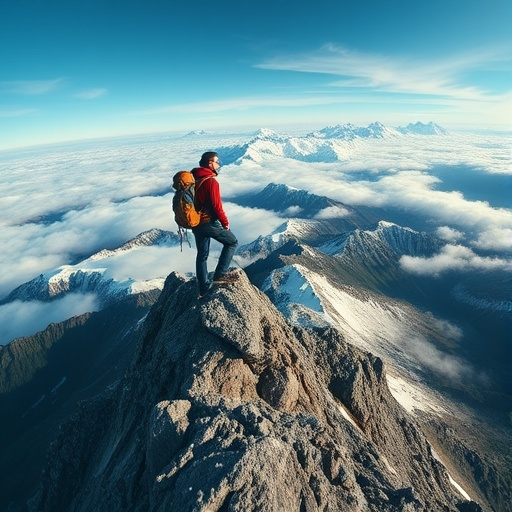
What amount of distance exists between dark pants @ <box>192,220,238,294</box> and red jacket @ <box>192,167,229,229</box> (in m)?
0.88

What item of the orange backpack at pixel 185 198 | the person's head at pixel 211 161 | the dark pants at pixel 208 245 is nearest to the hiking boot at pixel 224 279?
the dark pants at pixel 208 245

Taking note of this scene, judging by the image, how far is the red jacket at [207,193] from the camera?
17922 millimetres

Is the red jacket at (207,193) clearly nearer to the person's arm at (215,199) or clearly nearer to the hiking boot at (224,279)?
the person's arm at (215,199)

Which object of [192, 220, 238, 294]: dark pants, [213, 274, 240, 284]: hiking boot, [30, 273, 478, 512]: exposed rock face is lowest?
[30, 273, 478, 512]: exposed rock face

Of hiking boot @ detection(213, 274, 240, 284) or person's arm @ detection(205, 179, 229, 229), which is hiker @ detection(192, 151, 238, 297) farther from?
hiking boot @ detection(213, 274, 240, 284)

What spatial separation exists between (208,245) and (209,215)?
2.94 meters

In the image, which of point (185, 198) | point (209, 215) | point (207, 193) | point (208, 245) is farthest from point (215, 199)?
point (208, 245)

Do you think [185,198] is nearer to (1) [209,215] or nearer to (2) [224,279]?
(1) [209,215]

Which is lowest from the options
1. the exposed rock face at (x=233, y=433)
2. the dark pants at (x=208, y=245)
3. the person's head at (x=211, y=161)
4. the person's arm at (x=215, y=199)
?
the exposed rock face at (x=233, y=433)

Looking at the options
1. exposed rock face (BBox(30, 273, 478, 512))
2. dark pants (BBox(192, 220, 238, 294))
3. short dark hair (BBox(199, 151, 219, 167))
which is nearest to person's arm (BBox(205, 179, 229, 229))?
dark pants (BBox(192, 220, 238, 294))

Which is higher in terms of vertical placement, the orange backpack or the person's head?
the person's head

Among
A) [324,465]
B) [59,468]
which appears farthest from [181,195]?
[59,468]

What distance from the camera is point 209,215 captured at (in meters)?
19.1

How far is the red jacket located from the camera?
1792 cm
